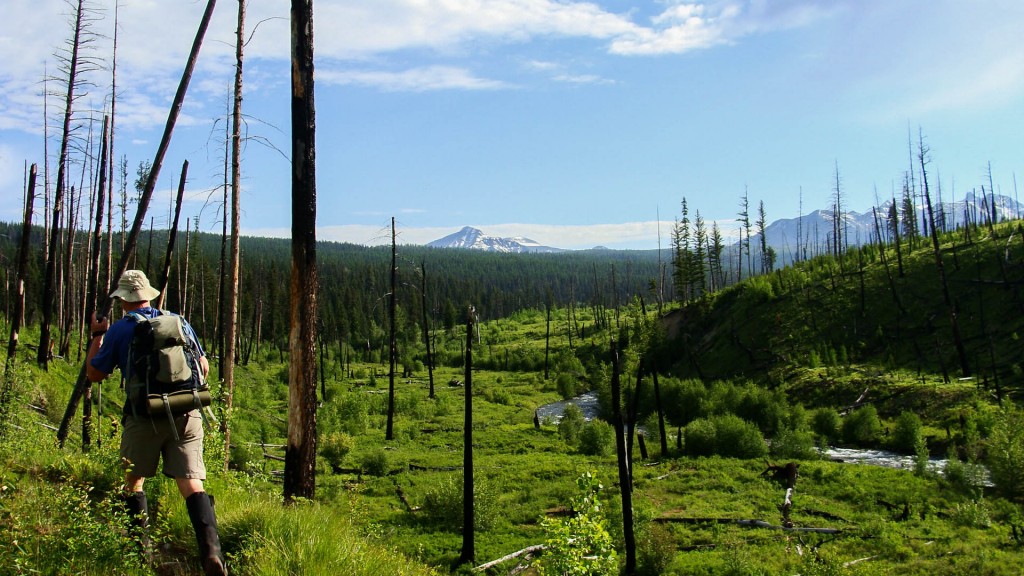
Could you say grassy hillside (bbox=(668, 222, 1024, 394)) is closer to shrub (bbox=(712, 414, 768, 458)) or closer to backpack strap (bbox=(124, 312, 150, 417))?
shrub (bbox=(712, 414, 768, 458))

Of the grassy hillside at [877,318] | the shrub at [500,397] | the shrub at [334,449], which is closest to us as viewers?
the shrub at [334,449]

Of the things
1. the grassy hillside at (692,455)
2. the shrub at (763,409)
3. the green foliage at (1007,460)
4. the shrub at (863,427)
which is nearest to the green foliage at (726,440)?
the grassy hillside at (692,455)

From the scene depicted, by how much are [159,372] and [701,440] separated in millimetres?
30652

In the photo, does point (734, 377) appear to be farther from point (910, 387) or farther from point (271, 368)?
point (271, 368)

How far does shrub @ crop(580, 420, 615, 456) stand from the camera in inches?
1300

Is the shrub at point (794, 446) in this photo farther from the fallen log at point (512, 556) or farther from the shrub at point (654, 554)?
the fallen log at point (512, 556)

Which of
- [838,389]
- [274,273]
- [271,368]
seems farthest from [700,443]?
[274,273]

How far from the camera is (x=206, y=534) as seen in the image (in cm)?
462

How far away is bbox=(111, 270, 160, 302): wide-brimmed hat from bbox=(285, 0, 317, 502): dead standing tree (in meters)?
2.22

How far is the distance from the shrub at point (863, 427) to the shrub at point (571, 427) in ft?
46.8

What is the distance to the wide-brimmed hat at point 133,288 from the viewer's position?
16.2ft

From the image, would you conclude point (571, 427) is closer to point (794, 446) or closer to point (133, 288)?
point (794, 446)

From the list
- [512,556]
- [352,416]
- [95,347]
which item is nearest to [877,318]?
[352,416]

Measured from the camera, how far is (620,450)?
53.0ft
